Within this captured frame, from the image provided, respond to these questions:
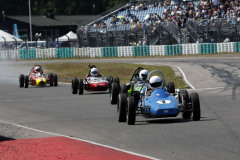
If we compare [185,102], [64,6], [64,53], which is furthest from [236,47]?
[64,6]

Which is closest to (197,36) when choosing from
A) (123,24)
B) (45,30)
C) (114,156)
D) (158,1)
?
(123,24)

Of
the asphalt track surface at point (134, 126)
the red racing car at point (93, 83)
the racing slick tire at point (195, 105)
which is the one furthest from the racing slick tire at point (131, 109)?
the red racing car at point (93, 83)

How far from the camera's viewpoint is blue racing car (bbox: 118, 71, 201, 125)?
35.9 ft

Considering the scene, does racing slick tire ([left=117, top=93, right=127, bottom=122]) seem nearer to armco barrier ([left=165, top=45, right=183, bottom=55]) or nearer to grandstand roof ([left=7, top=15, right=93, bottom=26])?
armco barrier ([left=165, top=45, right=183, bottom=55])

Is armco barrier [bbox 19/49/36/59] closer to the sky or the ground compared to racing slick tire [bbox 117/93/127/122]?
closer to the sky

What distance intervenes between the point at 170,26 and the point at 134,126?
88.8ft

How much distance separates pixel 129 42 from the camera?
40.1m

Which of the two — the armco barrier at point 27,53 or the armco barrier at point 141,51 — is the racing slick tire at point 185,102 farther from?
the armco barrier at point 27,53

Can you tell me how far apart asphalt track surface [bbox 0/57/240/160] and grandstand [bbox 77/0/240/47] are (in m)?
14.1

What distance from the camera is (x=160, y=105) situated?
1097cm

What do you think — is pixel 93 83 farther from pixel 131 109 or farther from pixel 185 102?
pixel 131 109

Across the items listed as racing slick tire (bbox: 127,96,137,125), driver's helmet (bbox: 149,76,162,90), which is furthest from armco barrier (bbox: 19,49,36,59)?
racing slick tire (bbox: 127,96,137,125)

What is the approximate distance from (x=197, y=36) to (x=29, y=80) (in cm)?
1463

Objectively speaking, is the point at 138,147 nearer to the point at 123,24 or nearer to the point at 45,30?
the point at 123,24
